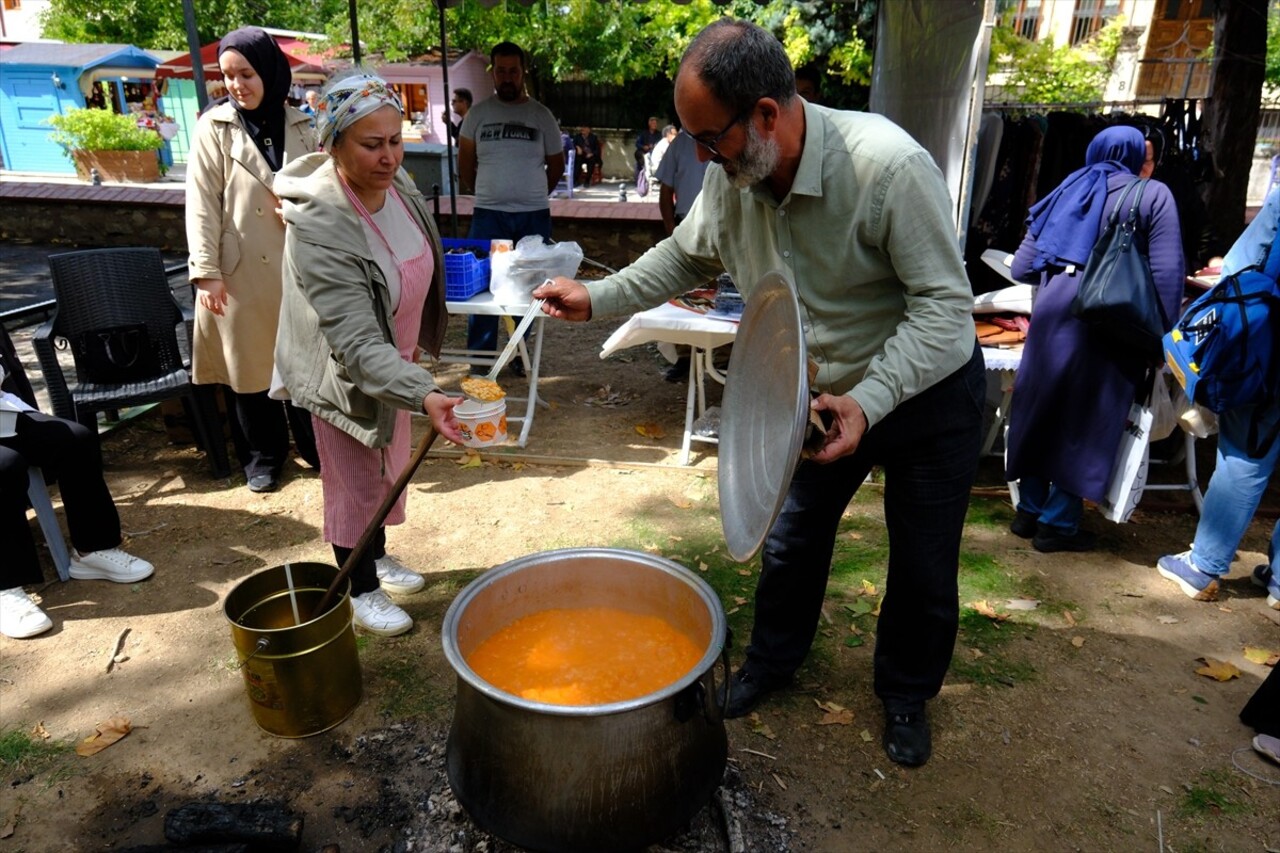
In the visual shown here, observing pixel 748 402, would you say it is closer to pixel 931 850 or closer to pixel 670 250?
pixel 670 250

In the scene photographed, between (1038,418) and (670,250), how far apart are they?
2342mm

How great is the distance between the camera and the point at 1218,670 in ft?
10.5

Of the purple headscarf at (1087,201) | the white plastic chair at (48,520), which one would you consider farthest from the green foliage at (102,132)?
the purple headscarf at (1087,201)

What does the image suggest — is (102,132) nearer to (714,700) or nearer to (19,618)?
(19,618)

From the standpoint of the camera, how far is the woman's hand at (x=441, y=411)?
2.38 metres

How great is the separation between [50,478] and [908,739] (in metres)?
3.66

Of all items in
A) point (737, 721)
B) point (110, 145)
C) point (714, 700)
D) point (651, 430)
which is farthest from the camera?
point (110, 145)

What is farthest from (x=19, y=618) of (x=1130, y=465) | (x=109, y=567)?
(x=1130, y=465)

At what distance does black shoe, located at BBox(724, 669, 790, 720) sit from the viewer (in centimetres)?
288

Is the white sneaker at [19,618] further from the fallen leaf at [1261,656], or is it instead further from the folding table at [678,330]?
the fallen leaf at [1261,656]

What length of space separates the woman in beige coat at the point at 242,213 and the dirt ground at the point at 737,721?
79 centimetres

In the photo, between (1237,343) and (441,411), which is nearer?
(441,411)

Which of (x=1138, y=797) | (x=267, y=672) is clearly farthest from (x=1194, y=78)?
(x=267, y=672)

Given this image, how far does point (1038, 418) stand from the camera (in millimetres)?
3973
